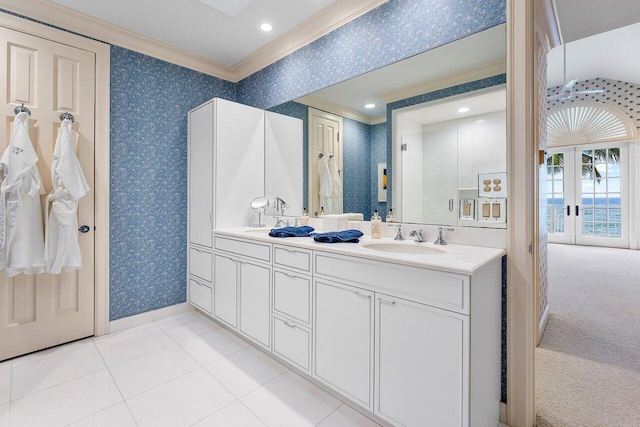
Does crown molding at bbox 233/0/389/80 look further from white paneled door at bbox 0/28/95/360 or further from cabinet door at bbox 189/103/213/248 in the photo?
white paneled door at bbox 0/28/95/360

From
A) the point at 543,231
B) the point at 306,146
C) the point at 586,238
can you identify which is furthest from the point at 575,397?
the point at 586,238

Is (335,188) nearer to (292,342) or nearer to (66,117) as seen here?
(292,342)

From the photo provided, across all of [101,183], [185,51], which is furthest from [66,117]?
[185,51]

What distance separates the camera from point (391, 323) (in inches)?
54.2

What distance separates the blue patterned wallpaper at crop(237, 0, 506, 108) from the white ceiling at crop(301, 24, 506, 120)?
4 centimetres

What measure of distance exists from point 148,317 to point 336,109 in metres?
2.53

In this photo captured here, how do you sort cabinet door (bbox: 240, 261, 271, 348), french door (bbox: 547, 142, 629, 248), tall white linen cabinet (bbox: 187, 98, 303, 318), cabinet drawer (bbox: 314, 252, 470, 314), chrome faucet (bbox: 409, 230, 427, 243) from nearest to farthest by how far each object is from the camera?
cabinet drawer (bbox: 314, 252, 470, 314) < chrome faucet (bbox: 409, 230, 427, 243) < cabinet door (bbox: 240, 261, 271, 348) < tall white linen cabinet (bbox: 187, 98, 303, 318) < french door (bbox: 547, 142, 629, 248)

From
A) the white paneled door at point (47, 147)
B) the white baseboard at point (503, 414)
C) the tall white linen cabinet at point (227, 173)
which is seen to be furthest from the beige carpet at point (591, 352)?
the white paneled door at point (47, 147)

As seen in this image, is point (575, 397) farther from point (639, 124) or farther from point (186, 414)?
point (639, 124)

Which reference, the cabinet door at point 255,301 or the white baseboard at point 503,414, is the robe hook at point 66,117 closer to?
the cabinet door at point 255,301

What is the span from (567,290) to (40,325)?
5.47 m

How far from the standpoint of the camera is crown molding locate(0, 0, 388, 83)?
2162 mm

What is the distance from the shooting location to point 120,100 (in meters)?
2.58

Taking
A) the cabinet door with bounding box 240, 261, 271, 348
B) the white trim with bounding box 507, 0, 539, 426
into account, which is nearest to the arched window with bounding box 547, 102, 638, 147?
the white trim with bounding box 507, 0, 539, 426
